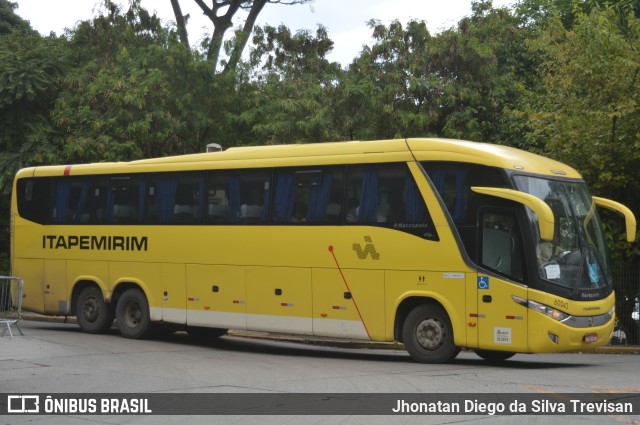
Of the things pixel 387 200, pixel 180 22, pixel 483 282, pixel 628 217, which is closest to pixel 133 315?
pixel 387 200

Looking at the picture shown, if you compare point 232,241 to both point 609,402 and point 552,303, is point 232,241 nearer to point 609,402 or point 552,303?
point 552,303

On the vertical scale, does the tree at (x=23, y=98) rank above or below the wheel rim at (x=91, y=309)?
above

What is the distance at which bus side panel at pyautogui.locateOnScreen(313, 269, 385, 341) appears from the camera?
1712 centimetres

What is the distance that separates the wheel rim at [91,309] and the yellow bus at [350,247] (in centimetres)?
4

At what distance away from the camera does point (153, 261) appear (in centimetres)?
2067

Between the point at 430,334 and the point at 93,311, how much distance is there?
8880 millimetres

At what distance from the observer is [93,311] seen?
73.0 feet

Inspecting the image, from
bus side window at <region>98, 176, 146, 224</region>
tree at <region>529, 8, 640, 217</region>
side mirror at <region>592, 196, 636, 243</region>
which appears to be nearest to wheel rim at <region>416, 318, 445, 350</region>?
side mirror at <region>592, 196, 636, 243</region>

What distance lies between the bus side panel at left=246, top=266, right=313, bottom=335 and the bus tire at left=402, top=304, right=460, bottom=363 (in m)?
2.10

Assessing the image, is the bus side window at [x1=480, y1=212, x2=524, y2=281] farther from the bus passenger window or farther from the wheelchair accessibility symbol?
the bus passenger window

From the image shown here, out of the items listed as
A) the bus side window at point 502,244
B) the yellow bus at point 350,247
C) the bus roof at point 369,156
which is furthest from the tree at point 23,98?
the bus side window at point 502,244

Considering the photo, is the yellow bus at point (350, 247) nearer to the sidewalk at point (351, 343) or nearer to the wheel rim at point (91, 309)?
the wheel rim at point (91, 309)

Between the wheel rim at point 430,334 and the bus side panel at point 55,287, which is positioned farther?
the bus side panel at point 55,287

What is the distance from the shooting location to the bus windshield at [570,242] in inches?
612
